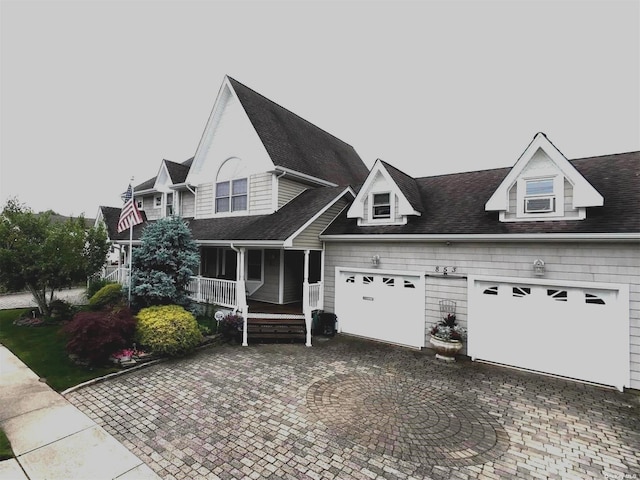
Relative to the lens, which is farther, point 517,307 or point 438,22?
point 438,22

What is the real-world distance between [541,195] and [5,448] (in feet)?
41.4

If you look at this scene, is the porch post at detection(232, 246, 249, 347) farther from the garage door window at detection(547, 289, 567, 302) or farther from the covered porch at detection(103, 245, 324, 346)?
the garage door window at detection(547, 289, 567, 302)

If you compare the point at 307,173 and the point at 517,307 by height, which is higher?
the point at 307,173

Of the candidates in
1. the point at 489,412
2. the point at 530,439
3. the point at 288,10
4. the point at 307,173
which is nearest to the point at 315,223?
the point at 307,173

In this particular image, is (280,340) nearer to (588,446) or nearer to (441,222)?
(441,222)

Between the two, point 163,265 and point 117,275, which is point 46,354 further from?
point 117,275

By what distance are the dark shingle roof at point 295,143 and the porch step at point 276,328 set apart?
669 cm

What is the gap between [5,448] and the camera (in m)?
4.70

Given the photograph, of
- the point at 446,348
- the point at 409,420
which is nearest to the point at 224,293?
the point at 446,348

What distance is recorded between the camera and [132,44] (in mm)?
15695

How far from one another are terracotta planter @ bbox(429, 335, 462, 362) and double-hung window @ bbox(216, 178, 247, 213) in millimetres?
10215

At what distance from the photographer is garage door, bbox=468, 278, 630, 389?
23.8ft

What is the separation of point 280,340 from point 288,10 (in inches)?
575

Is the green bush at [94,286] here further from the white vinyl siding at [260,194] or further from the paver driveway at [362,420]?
the paver driveway at [362,420]
